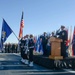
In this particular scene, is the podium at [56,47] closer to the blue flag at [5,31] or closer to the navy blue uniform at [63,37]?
the navy blue uniform at [63,37]

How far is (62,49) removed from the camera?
13883mm

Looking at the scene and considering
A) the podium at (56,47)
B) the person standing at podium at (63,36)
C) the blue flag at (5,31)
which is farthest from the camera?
the blue flag at (5,31)

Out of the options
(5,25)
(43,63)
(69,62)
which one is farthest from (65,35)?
(5,25)

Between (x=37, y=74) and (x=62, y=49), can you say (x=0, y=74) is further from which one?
(x=62, y=49)

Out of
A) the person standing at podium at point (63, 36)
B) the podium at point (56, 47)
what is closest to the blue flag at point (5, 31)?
the person standing at podium at point (63, 36)

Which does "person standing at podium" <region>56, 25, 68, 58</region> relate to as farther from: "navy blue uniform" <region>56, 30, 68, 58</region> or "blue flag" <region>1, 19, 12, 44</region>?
"blue flag" <region>1, 19, 12, 44</region>

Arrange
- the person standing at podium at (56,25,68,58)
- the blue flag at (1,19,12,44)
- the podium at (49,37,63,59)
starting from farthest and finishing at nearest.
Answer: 1. the blue flag at (1,19,12,44)
2. the person standing at podium at (56,25,68,58)
3. the podium at (49,37,63,59)

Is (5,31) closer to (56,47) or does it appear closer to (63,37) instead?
(63,37)

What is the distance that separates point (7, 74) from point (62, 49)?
3.95 metres

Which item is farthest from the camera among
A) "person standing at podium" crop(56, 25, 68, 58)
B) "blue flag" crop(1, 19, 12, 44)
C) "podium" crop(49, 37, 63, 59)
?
"blue flag" crop(1, 19, 12, 44)

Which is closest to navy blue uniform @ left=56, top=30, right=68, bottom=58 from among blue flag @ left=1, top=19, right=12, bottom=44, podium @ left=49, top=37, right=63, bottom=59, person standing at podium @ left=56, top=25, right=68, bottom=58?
person standing at podium @ left=56, top=25, right=68, bottom=58

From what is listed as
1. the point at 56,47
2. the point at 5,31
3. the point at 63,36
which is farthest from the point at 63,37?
the point at 5,31

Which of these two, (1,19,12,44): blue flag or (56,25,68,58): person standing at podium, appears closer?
(56,25,68,58): person standing at podium

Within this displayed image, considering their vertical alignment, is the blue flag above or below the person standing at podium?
above
